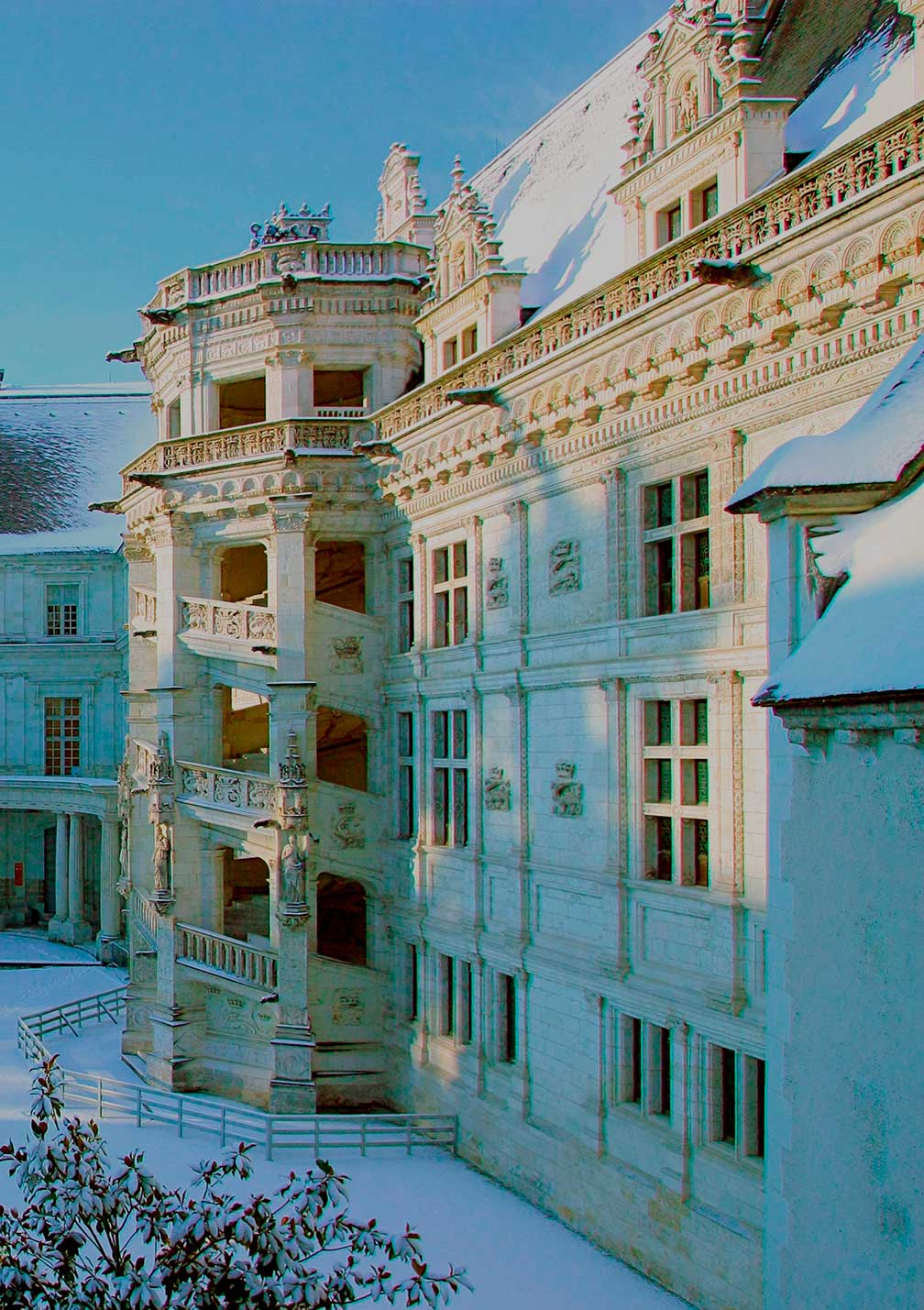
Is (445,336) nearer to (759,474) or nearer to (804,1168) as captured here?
(759,474)

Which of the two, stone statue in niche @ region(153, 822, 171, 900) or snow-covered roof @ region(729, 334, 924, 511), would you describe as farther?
stone statue in niche @ region(153, 822, 171, 900)

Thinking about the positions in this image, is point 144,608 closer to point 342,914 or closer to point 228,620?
point 228,620

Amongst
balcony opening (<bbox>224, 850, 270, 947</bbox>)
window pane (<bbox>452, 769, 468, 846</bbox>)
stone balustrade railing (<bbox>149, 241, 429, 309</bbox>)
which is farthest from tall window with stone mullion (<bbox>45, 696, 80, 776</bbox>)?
window pane (<bbox>452, 769, 468, 846</bbox>)

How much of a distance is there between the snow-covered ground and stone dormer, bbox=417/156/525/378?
42.9 feet

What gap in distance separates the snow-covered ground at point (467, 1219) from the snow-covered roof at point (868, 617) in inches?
392

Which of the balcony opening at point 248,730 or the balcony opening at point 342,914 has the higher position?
the balcony opening at point 248,730

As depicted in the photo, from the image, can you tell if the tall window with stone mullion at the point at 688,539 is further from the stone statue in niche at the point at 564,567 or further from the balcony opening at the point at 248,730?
the balcony opening at the point at 248,730

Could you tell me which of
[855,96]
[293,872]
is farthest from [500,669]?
[855,96]

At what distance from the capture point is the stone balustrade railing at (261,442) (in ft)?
79.6

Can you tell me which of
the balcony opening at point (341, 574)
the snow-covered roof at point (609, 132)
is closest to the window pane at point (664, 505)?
the snow-covered roof at point (609, 132)

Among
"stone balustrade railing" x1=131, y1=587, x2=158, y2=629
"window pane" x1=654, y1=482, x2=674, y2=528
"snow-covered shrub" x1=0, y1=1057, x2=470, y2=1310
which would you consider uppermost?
"window pane" x1=654, y1=482, x2=674, y2=528

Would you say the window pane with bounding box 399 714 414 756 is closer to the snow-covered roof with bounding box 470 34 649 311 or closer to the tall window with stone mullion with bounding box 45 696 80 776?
the snow-covered roof with bounding box 470 34 649 311

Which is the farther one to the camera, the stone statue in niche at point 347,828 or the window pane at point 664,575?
the stone statue in niche at point 347,828

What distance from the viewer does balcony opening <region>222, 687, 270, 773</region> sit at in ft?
97.4
